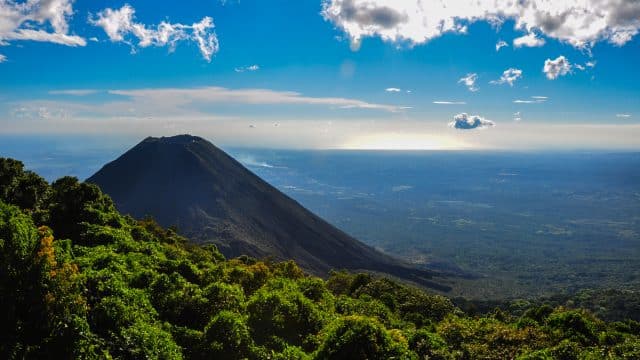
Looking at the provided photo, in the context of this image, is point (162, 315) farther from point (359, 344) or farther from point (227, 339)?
point (359, 344)

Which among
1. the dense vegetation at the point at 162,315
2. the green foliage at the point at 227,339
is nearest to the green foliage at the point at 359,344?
the dense vegetation at the point at 162,315

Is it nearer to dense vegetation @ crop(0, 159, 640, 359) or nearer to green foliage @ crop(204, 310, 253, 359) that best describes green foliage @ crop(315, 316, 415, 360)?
dense vegetation @ crop(0, 159, 640, 359)

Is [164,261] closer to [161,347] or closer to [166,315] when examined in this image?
[166,315]

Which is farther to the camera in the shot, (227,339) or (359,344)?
(227,339)

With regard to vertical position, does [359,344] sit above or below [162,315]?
above

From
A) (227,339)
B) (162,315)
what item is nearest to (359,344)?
(227,339)

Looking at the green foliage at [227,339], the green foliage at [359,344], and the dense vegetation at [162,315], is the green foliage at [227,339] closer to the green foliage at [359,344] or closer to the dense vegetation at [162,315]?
the dense vegetation at [162,315]

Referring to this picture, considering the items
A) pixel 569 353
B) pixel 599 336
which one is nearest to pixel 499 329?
pixel 569 353

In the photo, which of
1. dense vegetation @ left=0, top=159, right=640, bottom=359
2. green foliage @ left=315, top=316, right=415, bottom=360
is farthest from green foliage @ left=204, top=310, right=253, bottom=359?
green foliage @ left=315, top=316, right=415, bottom=360

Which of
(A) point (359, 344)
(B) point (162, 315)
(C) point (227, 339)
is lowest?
(B) point (162, 315)
